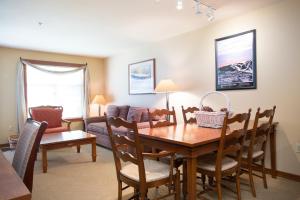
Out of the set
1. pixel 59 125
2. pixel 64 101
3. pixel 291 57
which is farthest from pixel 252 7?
pixel 64 101

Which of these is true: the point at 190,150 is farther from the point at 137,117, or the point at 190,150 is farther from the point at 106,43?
the point at 106,43

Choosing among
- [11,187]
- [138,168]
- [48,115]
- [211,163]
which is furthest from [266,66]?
[48,115]

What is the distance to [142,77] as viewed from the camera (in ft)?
16.1

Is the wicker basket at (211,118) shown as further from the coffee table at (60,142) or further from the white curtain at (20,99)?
the white curtain at (20,99)

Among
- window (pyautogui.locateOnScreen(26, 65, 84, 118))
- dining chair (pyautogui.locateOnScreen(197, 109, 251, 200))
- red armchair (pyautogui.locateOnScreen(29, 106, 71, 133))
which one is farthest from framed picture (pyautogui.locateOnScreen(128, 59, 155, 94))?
dining chair (pyautogui.locateOnScreen(197, 109, 251, 200))

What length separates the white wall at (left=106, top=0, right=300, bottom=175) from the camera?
2670 millimetres

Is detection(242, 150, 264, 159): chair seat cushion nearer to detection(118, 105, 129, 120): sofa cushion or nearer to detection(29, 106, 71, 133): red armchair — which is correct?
detection(118, 105, 129, 120): sofa cushion

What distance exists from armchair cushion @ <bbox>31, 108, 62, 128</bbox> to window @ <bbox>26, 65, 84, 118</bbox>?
0.76 metres

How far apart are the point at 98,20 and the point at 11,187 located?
2.88m

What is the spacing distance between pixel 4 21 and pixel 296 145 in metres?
4.44

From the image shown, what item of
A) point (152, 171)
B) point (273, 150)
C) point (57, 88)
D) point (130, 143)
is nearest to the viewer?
point (130, 143)

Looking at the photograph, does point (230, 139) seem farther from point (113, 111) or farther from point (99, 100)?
point (99, 100)

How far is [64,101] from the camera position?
5.71m

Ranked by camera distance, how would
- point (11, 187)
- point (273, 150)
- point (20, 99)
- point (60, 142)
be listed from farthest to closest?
point (20, 99) → point (60, 142) → point (273, 150) → point (11, 187)
